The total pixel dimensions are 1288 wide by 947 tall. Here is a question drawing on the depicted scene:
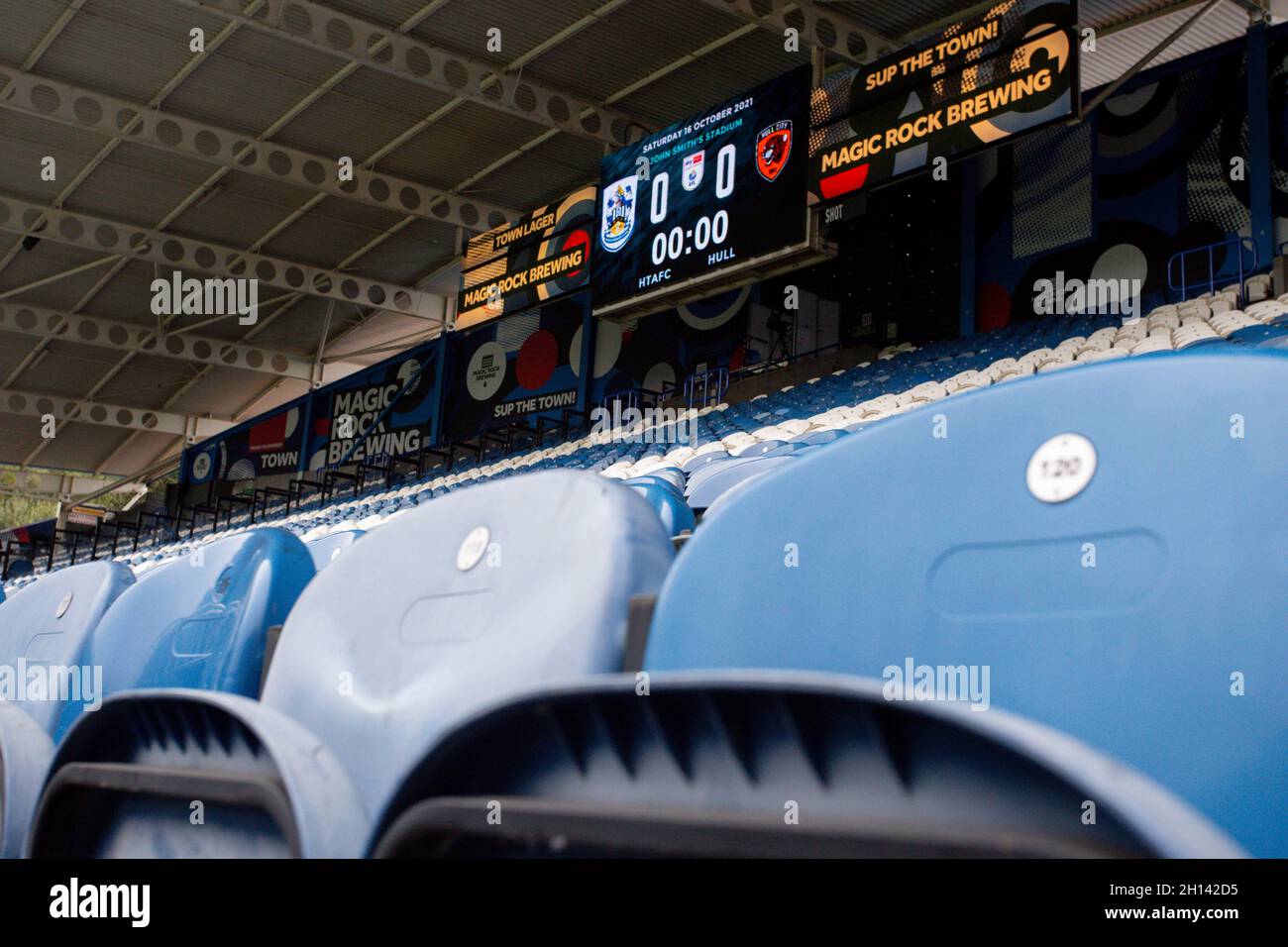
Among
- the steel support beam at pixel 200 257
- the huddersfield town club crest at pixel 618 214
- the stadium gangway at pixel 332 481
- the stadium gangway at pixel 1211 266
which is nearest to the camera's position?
the stadium gangway at pixel 1211 266

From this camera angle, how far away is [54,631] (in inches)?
58.8

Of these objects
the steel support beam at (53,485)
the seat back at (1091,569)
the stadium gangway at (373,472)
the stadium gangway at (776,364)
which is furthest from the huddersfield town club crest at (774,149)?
the steel support beam at (53,485)

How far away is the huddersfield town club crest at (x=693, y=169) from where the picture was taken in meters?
7.04

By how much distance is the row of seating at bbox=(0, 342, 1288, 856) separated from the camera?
1.30 ft

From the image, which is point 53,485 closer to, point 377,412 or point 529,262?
point 377,412

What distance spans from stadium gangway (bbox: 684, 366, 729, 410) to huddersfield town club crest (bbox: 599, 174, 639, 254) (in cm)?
267

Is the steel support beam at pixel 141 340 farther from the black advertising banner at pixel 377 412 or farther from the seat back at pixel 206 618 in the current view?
the seat back at pixel 206 618

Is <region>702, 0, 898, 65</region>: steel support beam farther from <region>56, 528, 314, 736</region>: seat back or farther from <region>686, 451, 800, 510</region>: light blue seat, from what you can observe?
<region>56, 528, 314, 736</region>: seat back

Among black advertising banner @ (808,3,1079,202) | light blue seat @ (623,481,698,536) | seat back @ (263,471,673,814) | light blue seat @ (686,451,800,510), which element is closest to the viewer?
seat back @ (263,471,673,814)

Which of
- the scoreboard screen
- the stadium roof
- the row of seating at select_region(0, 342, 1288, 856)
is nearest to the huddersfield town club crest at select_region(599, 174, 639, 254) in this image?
the scoreboard screen

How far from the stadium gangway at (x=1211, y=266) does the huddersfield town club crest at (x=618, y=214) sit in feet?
11.4
